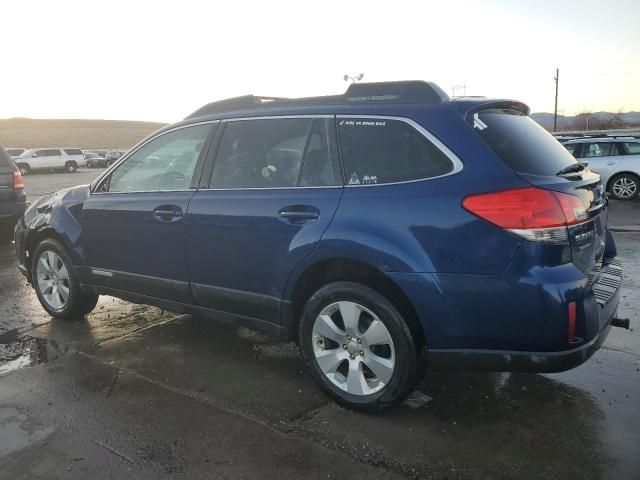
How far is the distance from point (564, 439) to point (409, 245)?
1.29m

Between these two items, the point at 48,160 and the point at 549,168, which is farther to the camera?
the point at 48,160

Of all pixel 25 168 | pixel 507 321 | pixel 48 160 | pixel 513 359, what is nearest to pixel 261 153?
pixel 507 321

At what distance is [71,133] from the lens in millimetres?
121312

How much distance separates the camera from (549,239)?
2648mm

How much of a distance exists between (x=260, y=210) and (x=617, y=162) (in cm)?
1328

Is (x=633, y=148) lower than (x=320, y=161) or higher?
lower

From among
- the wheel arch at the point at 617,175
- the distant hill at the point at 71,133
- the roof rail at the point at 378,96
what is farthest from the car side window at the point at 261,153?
the distant hill at the point at 71,133

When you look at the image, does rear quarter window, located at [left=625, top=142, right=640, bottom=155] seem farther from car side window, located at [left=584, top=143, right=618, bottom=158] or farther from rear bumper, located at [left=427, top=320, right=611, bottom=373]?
rear bumper, located at [left=427, top=320, right=611, bottom=373]

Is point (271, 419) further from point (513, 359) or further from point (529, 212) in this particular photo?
point (529, 212)

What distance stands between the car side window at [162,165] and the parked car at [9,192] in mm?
5163

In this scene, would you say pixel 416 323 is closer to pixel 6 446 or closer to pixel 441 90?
pixel 441 90

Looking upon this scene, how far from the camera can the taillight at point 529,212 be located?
2652mm

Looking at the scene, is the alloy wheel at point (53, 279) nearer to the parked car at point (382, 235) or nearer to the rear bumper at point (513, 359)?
the parked car at point (382, 235)

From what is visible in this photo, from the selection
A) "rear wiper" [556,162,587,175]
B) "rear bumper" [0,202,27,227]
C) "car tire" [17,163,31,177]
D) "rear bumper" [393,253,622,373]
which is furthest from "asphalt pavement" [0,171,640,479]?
"car tire" [17,163,31,177]
